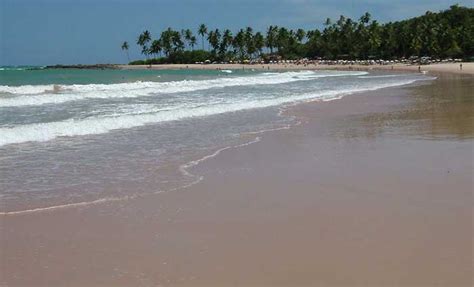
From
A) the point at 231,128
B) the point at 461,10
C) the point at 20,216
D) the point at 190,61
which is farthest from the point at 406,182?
the point at 190,61

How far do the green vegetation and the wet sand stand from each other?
3495 inches

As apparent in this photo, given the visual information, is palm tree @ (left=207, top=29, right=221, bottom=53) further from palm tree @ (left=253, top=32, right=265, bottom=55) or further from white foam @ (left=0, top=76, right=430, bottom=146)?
white foam @ (left=0, top=76, right=430, bottom=146)

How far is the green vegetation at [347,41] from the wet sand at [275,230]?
88.8 m

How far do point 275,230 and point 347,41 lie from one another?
116 metres

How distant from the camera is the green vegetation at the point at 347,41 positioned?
9262cm

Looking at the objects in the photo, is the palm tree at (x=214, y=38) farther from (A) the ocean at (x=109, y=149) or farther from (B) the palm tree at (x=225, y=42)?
(A) the ocean at (x=109, y=149)

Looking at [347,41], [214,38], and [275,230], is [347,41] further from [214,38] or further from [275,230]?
[275,230]

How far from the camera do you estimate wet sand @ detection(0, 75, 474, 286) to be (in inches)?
161

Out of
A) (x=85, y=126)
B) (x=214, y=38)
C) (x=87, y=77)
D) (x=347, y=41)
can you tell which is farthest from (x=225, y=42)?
(x=85, y=126)

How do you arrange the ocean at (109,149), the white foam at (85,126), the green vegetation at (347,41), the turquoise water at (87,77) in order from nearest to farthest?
the ocean at (109,149)
the white foam at (85,126)
the turquoise water at (87,77)
the green vegetation at (347,41)

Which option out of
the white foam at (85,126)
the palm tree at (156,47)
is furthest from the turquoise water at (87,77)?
the palm tree at (156,47)

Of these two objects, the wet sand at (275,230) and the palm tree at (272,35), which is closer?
the wet sand at (275,230)

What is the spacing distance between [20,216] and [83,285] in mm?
2152

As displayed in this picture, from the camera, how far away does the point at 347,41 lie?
116438 millimetres
